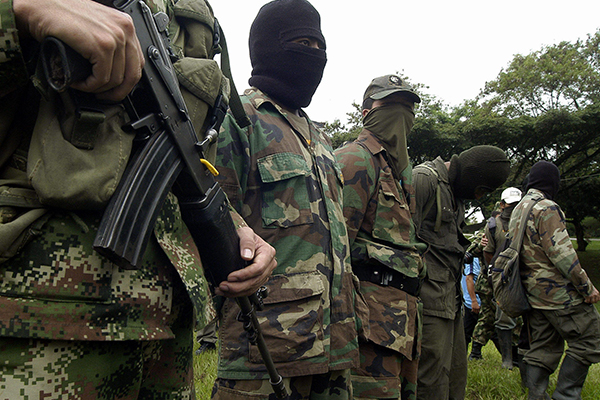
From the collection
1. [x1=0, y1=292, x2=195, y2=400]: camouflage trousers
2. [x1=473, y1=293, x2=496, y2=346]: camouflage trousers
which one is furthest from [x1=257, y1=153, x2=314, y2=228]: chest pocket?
[x1=473, y1=293, x2=496, y2=346]: camouflage trousers

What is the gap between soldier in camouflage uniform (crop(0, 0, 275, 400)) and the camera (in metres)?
0.75

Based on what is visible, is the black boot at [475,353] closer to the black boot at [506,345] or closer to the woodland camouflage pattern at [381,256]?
the black boot at [506,345]

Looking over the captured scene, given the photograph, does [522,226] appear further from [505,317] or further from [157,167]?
[157,167]

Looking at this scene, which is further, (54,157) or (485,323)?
(485,323)

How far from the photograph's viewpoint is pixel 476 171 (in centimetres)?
357

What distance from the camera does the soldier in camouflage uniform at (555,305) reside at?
3.68 m

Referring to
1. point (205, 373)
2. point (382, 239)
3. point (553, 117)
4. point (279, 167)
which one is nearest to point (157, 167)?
point (279, 167)

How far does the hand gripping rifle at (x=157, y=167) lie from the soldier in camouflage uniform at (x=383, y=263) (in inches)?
47.3

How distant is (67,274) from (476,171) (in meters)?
3.34

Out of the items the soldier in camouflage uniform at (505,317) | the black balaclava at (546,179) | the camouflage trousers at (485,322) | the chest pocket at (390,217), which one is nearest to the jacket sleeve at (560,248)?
the black balaclava at (546,179)

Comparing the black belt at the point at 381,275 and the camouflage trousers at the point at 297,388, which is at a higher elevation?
the black belt at the point at 381,275

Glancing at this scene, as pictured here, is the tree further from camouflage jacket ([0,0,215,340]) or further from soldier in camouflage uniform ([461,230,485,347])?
camouflage jacket ([0,0,215,340])

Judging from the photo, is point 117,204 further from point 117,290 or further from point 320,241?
point 320,241

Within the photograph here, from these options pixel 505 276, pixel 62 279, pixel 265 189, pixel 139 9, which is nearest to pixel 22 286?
pixel 62 279
